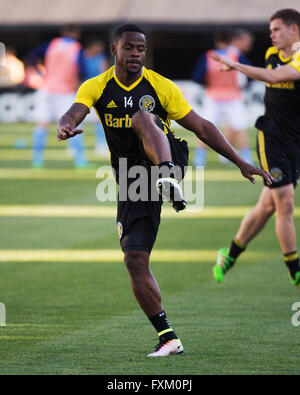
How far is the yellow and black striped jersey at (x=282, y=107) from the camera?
358 inches

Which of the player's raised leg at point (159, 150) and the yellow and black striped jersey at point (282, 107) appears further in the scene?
the yellow and black striped jersey at point (282, 107)

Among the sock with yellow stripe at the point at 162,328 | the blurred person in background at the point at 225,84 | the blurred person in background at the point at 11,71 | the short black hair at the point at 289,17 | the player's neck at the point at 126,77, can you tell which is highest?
the blurred person in background at the point at 11,71

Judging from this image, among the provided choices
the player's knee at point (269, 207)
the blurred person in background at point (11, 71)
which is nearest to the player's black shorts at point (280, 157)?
the player's knee at point (269, 207)

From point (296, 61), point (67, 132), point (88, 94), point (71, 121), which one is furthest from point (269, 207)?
point (67, 132)

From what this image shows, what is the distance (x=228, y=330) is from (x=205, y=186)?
1030 centimetres

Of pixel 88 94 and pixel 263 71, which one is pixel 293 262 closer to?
pixel 263 71

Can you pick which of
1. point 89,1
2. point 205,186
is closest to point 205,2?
point 89,1

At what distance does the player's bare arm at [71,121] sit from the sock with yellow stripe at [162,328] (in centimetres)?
141

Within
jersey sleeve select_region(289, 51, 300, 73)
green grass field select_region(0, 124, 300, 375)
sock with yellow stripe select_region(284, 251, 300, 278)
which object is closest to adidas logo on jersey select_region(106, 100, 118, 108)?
green grass field select_region(0, 124, 300, 375)

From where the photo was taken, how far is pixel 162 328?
6.68m

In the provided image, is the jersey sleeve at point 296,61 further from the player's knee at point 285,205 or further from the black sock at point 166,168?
the black sock at point 166,168

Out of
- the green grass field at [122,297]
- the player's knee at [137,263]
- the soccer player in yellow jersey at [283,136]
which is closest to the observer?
the green grass field at [122,297]

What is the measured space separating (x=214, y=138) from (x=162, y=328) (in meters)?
1.34
